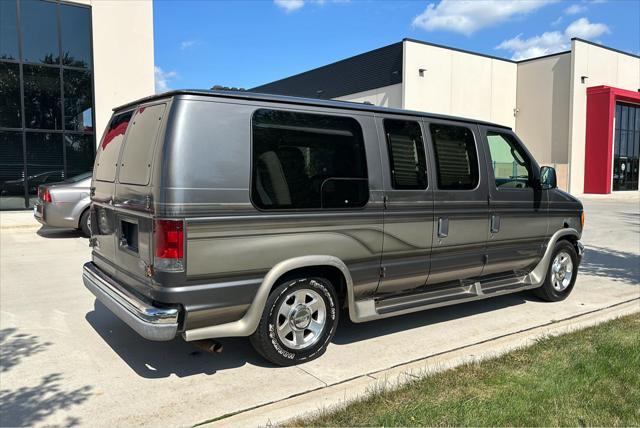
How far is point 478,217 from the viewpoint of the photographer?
5.36 meters

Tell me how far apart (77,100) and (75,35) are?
2023 millimetres

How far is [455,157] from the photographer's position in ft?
17.3

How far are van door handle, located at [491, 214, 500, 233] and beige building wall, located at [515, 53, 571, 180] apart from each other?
105 ft

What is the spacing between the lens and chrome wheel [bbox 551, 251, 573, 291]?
6362 millimetres

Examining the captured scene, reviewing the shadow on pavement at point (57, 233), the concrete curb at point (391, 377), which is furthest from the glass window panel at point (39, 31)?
the concrete curb at point (391, 377)

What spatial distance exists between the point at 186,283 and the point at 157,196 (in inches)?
25.2

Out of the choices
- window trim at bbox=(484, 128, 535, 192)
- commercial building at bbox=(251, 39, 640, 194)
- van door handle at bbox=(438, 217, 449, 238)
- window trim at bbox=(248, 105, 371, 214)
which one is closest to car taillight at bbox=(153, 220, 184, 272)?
window trim at bbox=(248, 105, 371, 214)

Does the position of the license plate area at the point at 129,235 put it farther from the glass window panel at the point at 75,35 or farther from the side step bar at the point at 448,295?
the glass window panel at the point at 75,35

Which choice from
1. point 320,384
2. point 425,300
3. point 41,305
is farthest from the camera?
point 41,305

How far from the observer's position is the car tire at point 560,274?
248 inches

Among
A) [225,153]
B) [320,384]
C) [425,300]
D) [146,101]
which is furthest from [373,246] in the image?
[146,101]

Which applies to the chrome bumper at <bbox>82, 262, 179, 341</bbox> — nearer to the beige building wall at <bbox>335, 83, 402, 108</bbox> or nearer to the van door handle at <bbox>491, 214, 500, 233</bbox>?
the van door handle at <bbox>491, 214, 500, 233</bbox>

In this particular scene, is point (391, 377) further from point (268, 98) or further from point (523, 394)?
point (268, 98)

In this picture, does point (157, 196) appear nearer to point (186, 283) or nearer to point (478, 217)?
point (186, 283)
